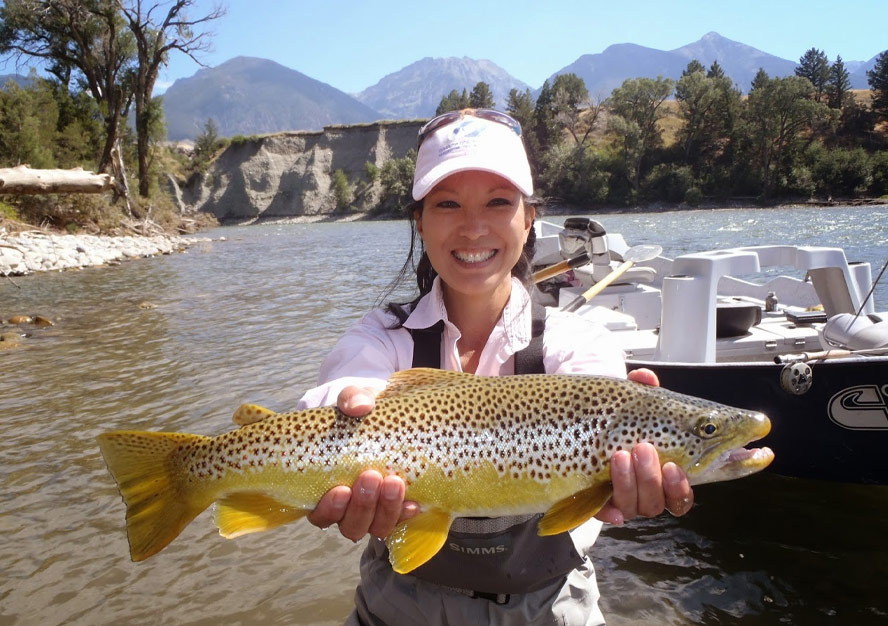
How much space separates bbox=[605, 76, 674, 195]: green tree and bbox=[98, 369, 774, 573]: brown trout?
83794 millimetres

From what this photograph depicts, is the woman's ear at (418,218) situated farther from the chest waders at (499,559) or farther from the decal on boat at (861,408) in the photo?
the decal on boat at (861,408)

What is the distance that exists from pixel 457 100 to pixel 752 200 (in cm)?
5545

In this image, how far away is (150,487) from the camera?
2.20 meters

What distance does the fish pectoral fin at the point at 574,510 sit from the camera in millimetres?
2062

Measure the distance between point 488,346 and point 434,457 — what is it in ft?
2.40

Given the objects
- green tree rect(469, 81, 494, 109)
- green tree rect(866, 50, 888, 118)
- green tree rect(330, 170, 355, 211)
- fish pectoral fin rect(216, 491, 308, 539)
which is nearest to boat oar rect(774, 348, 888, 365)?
fish pectoral fin rect(216, 491, 308, 539)

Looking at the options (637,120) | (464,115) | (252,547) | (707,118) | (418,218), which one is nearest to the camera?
(464,115)

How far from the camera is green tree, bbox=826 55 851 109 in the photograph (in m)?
85.4

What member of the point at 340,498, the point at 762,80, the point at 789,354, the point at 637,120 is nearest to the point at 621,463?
the point at 340,498

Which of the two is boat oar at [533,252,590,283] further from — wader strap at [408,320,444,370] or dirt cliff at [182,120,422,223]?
dirt cliff at [182,120,422,223]

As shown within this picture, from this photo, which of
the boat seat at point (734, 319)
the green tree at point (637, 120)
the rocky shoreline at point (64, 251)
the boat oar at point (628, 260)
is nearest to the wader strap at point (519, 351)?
the boat seat at point (734, 319)

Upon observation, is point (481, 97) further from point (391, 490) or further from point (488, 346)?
point (391, 490)

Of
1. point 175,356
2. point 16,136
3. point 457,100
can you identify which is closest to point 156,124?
point 16,136

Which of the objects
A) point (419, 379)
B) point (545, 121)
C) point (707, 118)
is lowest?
point (419, 379)
